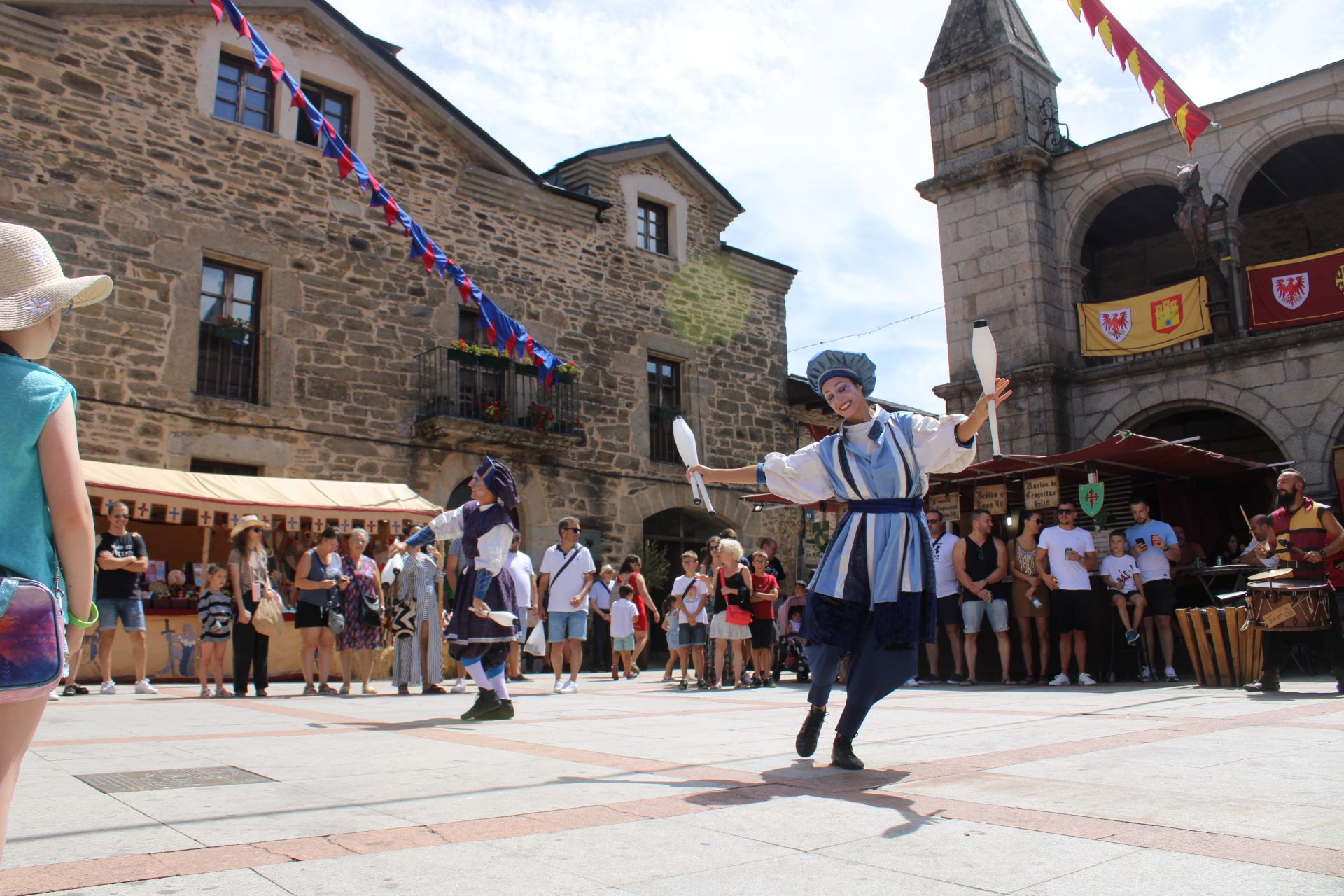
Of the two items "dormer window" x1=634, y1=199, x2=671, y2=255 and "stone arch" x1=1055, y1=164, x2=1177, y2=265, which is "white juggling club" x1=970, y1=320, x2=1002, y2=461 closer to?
"stone arch" x1=1055, y1=164, x2=1177, y2=265

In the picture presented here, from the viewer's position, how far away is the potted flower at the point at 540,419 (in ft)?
53.8

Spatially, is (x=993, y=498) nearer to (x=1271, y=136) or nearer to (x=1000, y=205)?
(x=1000, y=205)

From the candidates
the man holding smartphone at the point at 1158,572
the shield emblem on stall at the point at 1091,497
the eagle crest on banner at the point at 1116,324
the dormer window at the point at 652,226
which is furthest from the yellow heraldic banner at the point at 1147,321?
the dormer window at the point at 652,226

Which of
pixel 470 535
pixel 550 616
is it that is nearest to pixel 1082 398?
pixel 550 616

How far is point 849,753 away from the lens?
402 cm

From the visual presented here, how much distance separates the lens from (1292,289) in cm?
1362

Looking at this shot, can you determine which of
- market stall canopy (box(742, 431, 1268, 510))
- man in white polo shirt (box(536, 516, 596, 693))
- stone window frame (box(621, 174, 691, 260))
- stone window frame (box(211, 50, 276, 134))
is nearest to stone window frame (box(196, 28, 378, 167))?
stone window frame (box(211, 50, 276, 134))

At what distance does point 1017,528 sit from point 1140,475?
162cm

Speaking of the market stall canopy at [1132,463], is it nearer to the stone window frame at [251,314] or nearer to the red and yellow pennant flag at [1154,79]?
the red and yellow pennant flag at [1154,79]

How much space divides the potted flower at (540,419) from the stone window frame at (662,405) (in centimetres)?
265

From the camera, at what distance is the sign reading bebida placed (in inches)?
447

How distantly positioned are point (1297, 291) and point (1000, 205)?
4.36 meters

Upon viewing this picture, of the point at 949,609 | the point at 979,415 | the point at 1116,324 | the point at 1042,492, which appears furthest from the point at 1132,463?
the point at 979,415

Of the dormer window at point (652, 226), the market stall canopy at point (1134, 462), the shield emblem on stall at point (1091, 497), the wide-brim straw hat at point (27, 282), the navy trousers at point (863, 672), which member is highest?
the dormer window at point (652, 226)
